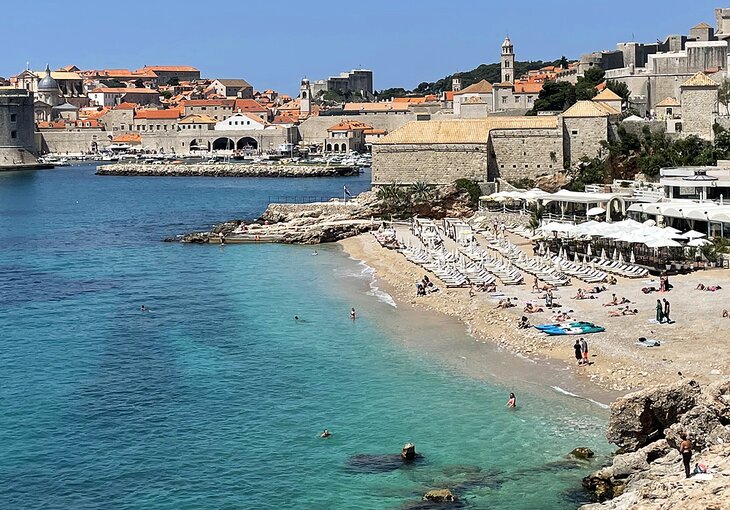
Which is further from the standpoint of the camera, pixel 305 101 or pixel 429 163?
pixel 305 101

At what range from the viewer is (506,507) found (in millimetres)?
12859

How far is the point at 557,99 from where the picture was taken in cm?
5300

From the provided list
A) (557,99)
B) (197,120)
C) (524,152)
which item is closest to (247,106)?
(197,120)

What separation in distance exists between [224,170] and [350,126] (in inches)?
715

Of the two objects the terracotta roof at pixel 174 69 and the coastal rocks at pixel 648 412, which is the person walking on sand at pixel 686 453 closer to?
the coastal rocks at pixel 648 412

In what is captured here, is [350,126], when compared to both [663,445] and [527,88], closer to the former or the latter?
[527,88]

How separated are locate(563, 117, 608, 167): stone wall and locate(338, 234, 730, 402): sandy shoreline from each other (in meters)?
15.1

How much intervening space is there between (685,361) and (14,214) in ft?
141

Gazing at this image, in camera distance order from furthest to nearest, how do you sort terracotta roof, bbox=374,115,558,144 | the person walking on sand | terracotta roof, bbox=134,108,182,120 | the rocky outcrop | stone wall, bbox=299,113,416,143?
terracotta roof, bbox=134,108,182,120, stone wall, bbox=299,113,416,143, terracotta roof, bbox=374,115,558,144, the person walking on sand, the rocky outcrop

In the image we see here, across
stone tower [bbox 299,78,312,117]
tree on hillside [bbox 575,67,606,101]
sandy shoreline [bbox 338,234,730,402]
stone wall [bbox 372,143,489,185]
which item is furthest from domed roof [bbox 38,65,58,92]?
sandy shoreline [bbox 338,234,730,402]

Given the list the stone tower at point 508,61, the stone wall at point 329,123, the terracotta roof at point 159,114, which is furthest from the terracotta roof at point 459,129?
the terracotta roof at point 159,114

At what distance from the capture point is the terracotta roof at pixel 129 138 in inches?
4350

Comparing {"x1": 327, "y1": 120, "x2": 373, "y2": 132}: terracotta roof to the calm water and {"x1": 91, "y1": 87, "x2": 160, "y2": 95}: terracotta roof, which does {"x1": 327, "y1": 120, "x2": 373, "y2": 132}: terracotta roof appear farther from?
the calm water

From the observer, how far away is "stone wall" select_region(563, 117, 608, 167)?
39.5 meters
